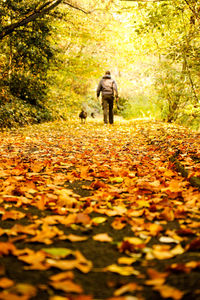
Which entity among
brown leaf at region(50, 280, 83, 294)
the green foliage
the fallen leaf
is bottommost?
the fallen leaf

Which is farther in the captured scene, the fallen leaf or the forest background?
the forest background

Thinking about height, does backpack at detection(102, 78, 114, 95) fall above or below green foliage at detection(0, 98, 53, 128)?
above

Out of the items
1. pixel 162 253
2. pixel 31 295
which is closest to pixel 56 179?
pixel 162 253

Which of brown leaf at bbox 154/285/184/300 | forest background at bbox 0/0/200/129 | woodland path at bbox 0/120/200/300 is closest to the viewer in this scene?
brown leaf at bbox 154/285/184/300

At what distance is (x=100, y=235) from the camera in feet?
6.41

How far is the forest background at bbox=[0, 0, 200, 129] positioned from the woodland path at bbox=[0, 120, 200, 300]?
4519 millimetres

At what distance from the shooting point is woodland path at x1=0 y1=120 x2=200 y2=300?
54.1 inches

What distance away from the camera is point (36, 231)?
78.1 inches

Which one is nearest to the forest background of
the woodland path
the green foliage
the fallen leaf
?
the green foliage

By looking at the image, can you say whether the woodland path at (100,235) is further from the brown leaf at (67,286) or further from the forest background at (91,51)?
the forest background at (91,51)

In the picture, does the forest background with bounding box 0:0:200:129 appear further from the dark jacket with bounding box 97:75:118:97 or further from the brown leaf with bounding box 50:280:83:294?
the brown leaf with bounding box 50:280:83:294

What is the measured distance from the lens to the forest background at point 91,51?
845 centimetres

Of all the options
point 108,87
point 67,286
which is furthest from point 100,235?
point 108,87

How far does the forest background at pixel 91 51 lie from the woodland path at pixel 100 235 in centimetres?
452
